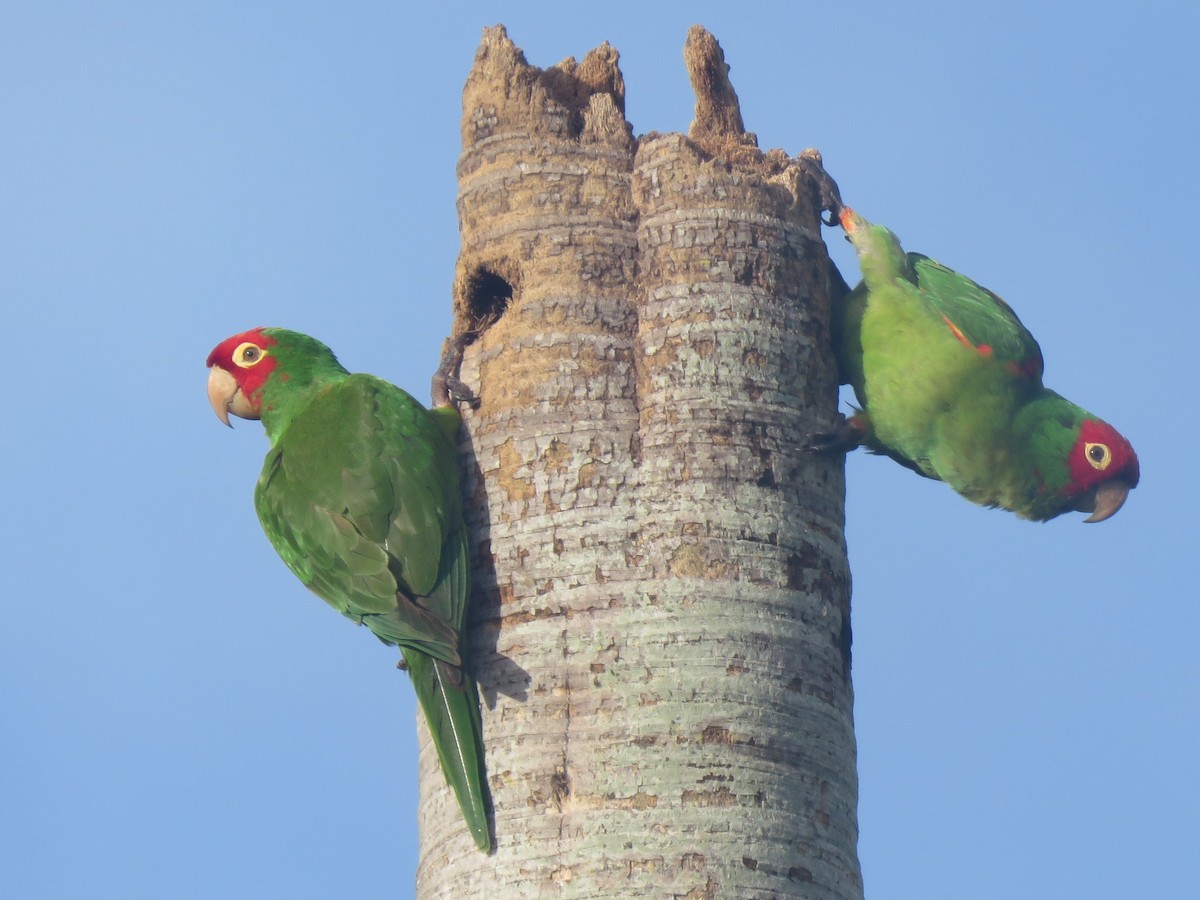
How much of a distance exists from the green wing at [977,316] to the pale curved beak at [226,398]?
2500 millimetres

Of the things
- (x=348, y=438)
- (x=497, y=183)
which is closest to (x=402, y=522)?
(x=348, y=438)

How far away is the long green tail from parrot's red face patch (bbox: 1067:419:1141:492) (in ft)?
9.27

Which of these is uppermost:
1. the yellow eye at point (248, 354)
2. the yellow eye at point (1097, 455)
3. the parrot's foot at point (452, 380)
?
the yellow eye at point (248, 354)

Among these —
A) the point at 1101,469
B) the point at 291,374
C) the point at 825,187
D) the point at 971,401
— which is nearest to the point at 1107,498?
the point at 1101,469

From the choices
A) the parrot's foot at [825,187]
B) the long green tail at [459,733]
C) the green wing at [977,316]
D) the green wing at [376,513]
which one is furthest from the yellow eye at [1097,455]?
the long green tail at [459,733]

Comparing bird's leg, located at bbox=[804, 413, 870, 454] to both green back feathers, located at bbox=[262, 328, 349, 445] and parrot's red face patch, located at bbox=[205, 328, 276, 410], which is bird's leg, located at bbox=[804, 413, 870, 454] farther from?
parrot's red face patch, located at bbox=[205, 328, 276, 410]

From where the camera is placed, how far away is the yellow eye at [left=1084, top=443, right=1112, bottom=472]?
578 centimetres

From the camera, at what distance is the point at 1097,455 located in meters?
5.79

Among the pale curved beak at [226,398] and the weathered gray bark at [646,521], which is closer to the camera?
the weathered gray bark at [646,521]

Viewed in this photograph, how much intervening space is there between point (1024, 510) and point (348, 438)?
2.61m

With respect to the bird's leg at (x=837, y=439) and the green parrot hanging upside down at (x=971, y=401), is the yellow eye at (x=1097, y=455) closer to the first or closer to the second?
the green parrot hanging upside down at (x=971, y=401)

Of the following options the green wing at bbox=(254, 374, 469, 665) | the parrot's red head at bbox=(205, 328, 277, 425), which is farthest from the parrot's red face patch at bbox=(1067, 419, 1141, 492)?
the parrot's red head at bbox=(205, 328, 277, 425)

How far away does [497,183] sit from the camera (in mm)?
4691

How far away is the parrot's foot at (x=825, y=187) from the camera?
4.80 m
